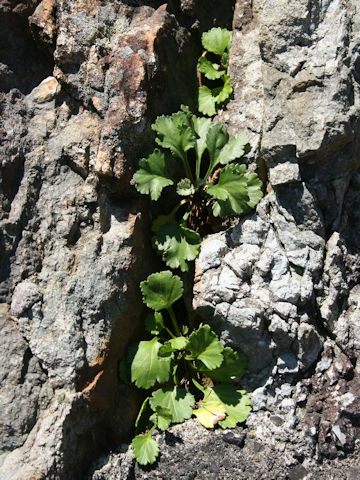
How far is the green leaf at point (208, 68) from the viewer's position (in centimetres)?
394

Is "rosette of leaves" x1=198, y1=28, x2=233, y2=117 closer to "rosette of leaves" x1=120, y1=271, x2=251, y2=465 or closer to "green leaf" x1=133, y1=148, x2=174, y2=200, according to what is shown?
"green leaf" x1=133, y1=148, x2=174, y2=200

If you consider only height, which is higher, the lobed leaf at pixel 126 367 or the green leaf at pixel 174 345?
the green leaf at pixel 174 345

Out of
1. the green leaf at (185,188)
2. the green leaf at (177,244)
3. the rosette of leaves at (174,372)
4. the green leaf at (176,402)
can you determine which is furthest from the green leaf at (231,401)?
the green leaf at (185,188)

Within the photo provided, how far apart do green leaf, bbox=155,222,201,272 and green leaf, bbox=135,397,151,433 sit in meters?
0.92

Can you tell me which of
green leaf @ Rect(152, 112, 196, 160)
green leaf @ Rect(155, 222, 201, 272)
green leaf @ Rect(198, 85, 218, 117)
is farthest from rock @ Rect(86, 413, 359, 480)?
green leaf @ Rect(198, 85, 218, 117)

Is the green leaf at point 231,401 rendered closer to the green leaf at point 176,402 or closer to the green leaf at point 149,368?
the green leaf at point 176,402

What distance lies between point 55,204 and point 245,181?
130 centimetres

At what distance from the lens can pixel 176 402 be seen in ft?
10.7

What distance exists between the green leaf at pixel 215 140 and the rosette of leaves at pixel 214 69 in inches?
12.7

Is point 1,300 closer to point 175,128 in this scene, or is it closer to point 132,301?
point 132,301

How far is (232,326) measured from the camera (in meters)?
3.32

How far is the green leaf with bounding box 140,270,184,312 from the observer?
11.0 ft

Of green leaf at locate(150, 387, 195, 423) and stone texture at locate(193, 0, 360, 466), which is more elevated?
stone texture at locate(193, 0, 360, 466)

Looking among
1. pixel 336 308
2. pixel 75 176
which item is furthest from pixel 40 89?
pixel 336 308
